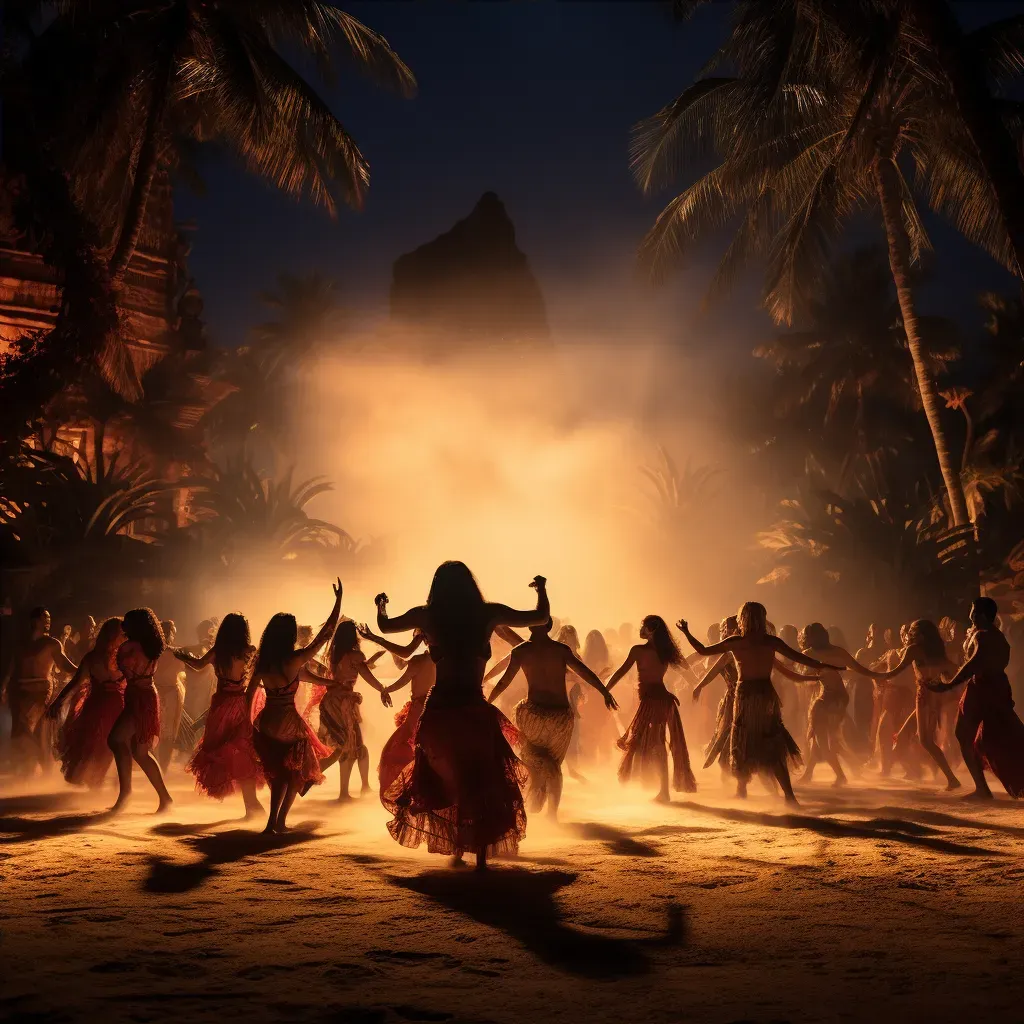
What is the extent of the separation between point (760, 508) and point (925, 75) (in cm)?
3898

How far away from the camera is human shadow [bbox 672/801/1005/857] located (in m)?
6.72

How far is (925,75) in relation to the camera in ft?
48.0

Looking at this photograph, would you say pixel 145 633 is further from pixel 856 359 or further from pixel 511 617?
pixel 856 359

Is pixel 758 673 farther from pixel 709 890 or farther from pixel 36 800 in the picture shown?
pixel 36 800

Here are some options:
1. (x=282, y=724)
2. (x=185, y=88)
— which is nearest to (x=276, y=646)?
(x=282, y=724)

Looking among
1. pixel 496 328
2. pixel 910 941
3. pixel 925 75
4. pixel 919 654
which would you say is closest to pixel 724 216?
pixel 925 75

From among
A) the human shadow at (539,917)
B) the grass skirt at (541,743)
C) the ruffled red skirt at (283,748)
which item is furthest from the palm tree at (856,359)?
the human shadow at (539,917)

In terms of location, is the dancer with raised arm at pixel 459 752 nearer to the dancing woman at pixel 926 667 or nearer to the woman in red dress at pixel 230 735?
the woman in red dress at pixel 230 735

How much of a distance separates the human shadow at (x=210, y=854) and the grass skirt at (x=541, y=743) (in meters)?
1.88

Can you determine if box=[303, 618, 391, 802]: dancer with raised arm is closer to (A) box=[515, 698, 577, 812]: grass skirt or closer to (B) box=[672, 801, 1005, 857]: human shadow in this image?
(A) box=[515, 698, 577, 812]: grass skirt

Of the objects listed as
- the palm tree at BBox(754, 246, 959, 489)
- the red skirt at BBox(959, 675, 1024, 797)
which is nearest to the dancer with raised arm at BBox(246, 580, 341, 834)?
the red skirt at BBox(959, 675, 1024, 797)

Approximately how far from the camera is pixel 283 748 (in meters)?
7.81

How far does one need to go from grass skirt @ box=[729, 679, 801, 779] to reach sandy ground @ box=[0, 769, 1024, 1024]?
153 cm

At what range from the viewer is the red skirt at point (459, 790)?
241 inches
